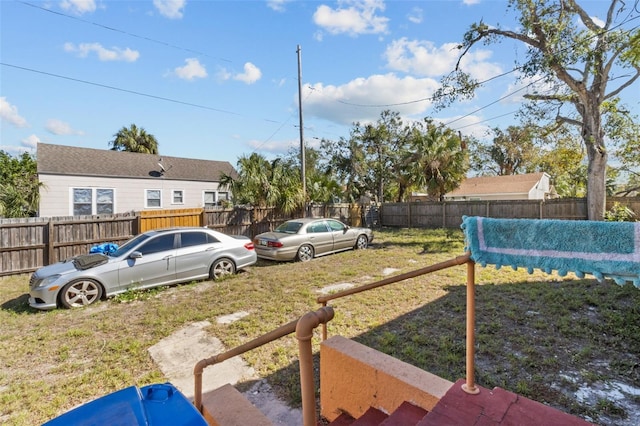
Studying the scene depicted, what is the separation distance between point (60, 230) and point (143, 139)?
1898cm

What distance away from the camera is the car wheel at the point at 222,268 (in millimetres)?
7336

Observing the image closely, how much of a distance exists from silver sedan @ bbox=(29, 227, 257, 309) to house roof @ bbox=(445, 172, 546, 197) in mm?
20791

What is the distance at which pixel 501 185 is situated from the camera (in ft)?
83.3

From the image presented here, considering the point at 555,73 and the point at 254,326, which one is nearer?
the point at 254,326

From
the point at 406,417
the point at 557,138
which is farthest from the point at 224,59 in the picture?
the point at 557,138

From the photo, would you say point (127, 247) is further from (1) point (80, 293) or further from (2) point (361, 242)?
(2) point (361, 242)

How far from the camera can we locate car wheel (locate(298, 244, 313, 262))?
9320mm

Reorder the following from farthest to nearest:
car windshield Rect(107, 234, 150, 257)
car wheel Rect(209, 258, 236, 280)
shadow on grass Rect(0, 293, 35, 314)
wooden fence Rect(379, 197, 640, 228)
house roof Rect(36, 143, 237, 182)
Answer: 1. house roof Rect(36, 143, 237, 182)
2. wooden fence Rect(379, 197, 640, 228)
3. car wheel Rect(209, 258, 236, 280)
4. car windshield Rect(107, 234, 150, 257)
5. shadow on grass Rect(0, 293, 35, 314)

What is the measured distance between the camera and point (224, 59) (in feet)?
41.1

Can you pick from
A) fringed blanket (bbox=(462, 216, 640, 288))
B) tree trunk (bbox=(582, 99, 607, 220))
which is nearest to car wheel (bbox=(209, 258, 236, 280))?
fringed blanket (bbox=(462, 216, 640, 288))

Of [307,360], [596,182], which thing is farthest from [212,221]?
[596,182]

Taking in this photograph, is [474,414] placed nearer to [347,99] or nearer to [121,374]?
[121,374]

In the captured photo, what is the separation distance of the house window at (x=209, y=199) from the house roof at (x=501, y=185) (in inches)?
698

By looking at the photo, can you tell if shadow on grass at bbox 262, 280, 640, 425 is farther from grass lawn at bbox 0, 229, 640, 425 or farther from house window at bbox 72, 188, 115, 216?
house window at bbox 72, 188, 115, 216
